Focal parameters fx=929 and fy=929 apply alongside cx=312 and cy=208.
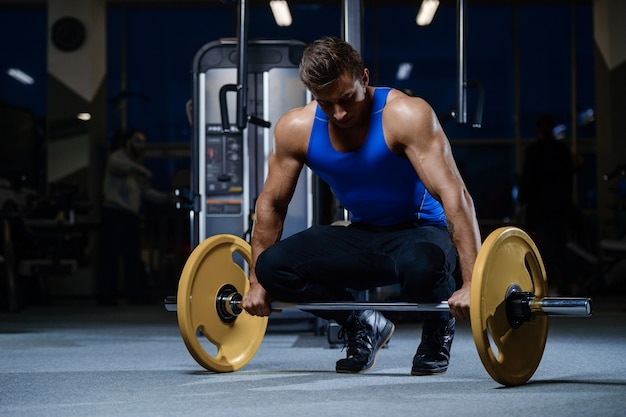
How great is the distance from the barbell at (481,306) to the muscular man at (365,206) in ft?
0.26

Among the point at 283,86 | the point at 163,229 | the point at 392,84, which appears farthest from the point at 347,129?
the point at 392,84

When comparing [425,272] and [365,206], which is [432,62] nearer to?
[365,206]

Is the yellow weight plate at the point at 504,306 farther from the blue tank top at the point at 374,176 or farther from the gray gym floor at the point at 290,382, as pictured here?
the blue tank top at the point at 374,176

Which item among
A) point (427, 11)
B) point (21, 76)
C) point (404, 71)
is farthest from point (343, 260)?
point (21, 76)

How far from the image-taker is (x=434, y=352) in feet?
8.47

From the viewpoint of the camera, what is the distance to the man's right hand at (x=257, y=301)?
2.50m

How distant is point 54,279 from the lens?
26.5 ft

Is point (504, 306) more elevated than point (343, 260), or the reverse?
point (343, 260)

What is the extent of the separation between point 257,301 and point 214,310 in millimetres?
204

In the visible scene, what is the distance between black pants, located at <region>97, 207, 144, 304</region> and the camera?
6633mm

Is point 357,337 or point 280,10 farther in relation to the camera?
point 280,10

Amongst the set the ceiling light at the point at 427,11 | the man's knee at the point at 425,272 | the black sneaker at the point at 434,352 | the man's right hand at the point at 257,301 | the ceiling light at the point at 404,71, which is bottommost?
the black sneaker at the point at 434,352

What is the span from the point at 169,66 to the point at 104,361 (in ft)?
25.1

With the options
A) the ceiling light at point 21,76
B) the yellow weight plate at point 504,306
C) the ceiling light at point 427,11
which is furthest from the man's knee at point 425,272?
the ceiling light at point 21,76
